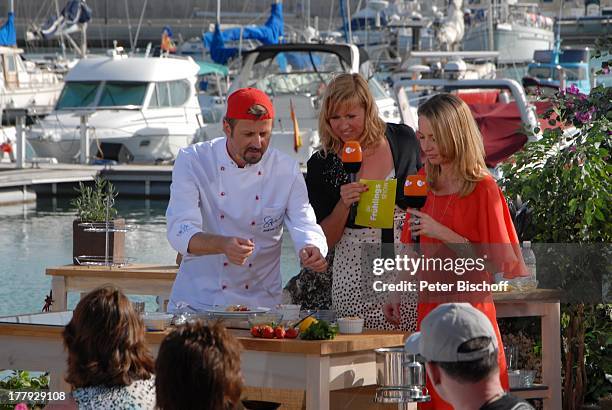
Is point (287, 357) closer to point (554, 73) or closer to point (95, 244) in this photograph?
point (95, 244)

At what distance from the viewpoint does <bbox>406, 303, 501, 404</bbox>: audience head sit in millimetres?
2836

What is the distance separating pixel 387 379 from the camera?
4574 millimetres

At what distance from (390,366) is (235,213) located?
34.4 inches

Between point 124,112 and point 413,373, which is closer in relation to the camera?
point 413,373

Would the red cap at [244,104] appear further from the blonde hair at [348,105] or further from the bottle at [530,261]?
the bottle at [530,261]

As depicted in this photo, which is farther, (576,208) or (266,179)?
(576,208)

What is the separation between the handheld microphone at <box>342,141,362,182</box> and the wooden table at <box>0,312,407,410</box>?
2.05 feet

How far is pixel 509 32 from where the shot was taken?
4534 cm

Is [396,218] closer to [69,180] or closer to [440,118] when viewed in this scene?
[440,118]

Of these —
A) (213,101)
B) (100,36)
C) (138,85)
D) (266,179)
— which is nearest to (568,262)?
(266,179)

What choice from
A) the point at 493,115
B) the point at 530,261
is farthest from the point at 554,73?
the point at 530,261

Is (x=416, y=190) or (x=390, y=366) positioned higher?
(x=416, y=190)

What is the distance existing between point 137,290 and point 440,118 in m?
2.80

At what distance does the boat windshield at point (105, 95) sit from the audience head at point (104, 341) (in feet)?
81.4
